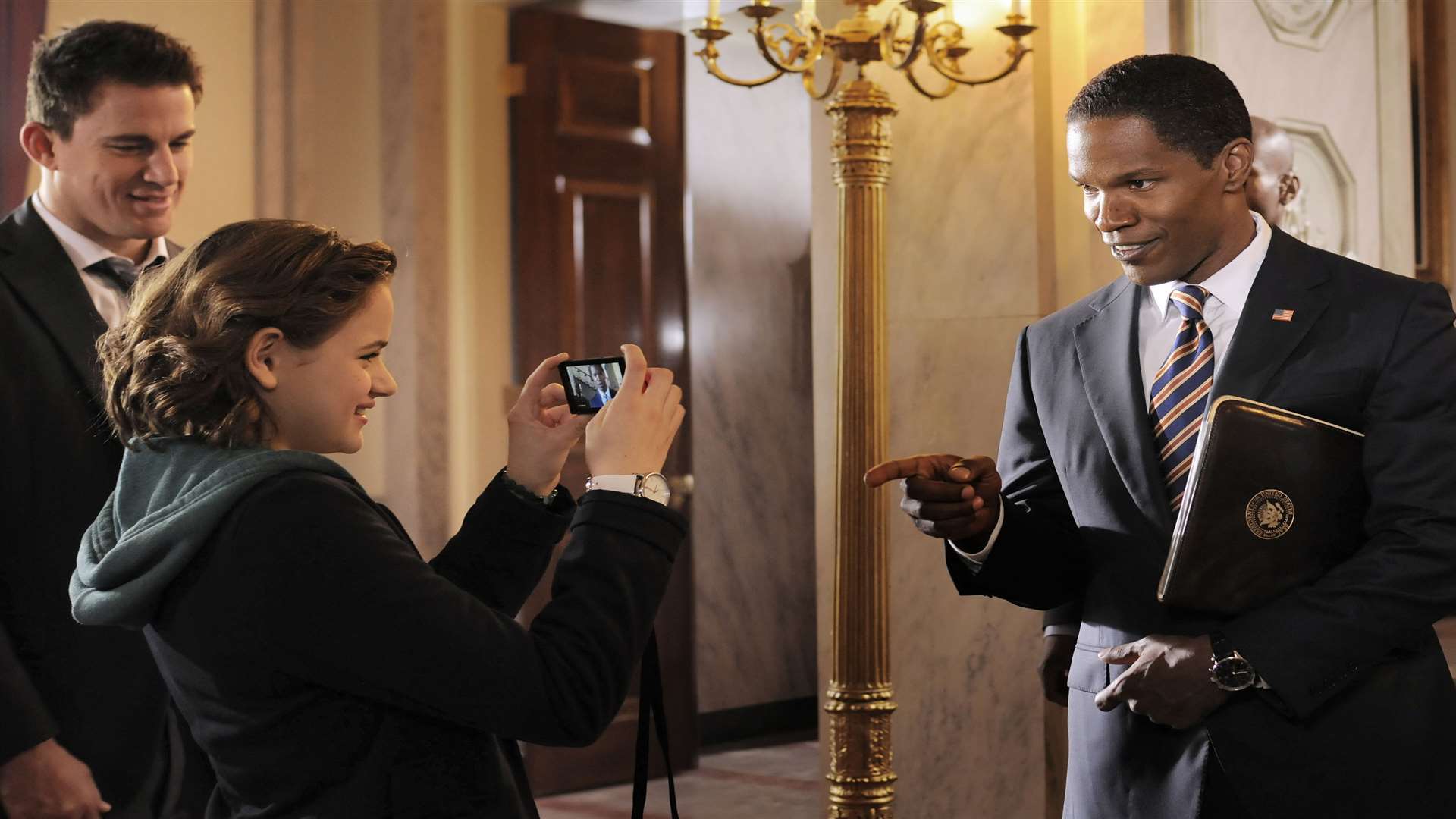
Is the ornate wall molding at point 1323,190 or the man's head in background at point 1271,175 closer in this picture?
the man's head in background at point 1271,175

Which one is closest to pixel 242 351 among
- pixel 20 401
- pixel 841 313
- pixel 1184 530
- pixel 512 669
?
pixel 512 669

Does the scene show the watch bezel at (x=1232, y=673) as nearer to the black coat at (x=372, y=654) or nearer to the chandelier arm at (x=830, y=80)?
the black coat at (x=372, y=654)

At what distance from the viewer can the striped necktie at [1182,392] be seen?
1787 millimetres

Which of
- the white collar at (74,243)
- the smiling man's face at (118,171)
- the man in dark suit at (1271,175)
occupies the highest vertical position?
the man in dark suit at (1271,175)

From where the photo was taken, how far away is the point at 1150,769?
5.81 ft

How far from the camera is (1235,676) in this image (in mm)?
1637

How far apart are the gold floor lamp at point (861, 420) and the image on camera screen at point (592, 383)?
5.76 ft

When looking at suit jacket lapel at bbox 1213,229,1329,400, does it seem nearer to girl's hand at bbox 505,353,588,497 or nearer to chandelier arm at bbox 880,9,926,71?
girl's hand at bbox 505,353,588,497

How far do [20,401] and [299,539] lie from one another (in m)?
0.88

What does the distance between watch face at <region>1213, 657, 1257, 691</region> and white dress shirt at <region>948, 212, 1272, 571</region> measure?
31cm

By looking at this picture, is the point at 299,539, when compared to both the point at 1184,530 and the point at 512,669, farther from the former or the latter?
the point at 1184,530

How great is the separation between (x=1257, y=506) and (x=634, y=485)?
0.72 metres

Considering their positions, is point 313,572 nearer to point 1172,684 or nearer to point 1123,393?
point 1172,684

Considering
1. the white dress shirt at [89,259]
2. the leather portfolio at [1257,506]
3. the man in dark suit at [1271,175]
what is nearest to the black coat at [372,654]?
the leather portfolio at [1257,506]
